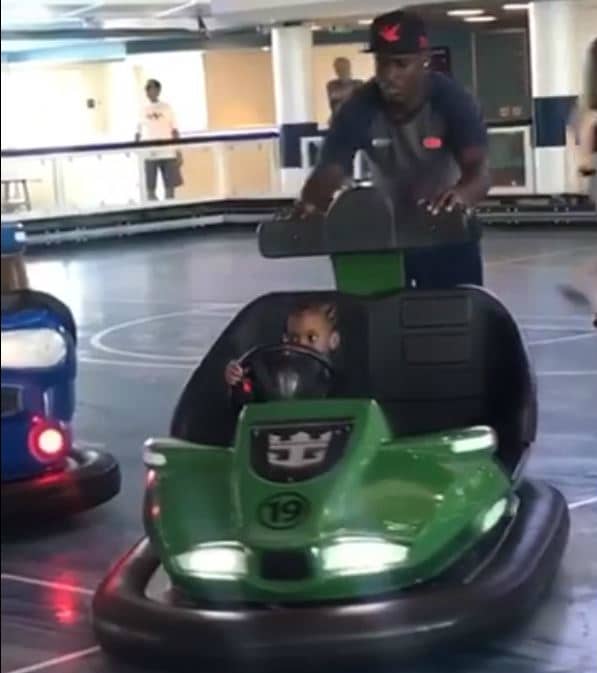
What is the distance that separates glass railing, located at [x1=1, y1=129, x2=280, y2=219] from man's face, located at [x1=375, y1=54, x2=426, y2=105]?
341 inches

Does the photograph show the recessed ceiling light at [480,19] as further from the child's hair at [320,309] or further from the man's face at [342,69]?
the child's hair at [320,309]

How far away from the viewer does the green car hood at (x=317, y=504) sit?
2422 mm

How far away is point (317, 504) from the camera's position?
7.98 feet

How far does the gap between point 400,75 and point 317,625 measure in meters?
1.29

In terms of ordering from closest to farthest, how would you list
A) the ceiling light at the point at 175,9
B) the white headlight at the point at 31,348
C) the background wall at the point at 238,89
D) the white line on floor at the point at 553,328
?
the white headlight at the point at 31,348 → the white line on floor at the point at 553,328 → the ceiling light at the point at 175,9 → the background wall at the point at 238,89

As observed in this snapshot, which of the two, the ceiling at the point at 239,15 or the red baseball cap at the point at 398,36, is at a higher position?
the ceiling at the point at 239,15

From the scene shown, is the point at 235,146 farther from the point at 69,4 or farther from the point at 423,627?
the point at 69,4

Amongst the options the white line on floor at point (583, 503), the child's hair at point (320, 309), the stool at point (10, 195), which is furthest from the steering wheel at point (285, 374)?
the stool at point (10, 195)

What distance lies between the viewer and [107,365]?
5703mm

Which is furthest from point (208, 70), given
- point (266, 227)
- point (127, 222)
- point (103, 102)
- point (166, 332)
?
point (266, 227)

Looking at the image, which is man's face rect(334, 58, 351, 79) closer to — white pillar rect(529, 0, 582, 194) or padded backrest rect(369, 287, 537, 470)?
white pillar rect(529, 0, 582, 194)

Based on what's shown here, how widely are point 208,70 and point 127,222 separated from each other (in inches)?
269

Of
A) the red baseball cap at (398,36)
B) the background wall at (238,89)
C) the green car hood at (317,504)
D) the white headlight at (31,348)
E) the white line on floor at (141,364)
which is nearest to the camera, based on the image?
the white headlight at (31,348)

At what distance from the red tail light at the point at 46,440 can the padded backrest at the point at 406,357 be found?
2.09 m
